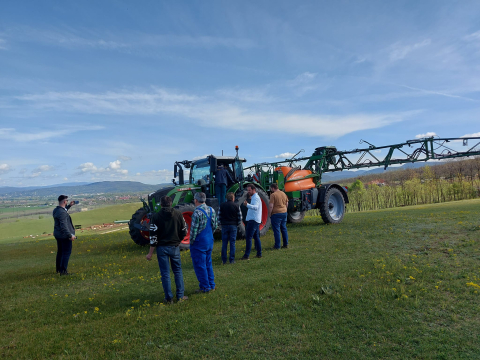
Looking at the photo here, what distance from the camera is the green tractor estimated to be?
10109 mm

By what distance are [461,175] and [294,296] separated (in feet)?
126

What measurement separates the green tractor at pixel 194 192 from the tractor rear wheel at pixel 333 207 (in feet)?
11.1

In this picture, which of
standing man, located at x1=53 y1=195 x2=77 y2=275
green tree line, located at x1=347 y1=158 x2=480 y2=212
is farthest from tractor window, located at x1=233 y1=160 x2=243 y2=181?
green tree line, located at x1=347 y1=158 x2=480 y2=212

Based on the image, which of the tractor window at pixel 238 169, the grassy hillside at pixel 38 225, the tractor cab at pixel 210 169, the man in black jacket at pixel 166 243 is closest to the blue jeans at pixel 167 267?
the man in black jacket at pixel 166 243

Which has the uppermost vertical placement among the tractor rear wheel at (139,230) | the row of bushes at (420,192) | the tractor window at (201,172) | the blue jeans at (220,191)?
the tractor window at (201,172)

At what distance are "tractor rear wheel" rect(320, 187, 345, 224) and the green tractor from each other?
3.38 m

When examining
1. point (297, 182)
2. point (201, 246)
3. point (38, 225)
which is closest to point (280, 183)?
point (297, 182)

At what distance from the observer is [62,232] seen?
7727mm

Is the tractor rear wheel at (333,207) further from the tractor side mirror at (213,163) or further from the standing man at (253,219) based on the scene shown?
the standing man at (253,219)

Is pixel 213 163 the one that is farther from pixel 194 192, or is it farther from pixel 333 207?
pixel 333 207

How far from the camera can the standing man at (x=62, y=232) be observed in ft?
25.3

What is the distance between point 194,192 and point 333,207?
705 cm

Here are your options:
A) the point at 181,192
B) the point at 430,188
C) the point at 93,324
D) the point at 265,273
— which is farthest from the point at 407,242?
the point at 430,188

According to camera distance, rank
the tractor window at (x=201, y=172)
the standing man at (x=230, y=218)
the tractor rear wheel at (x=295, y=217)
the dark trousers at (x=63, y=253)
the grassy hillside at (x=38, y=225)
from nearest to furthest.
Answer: the standing man at (x=230, y=218)
the dark trousers at (x=63, y=253)
the tractor window at (x=201, y=172)
the tractor rear wheel at (x=295, y=217)
the grassy hillside at (x=38, y=225)
